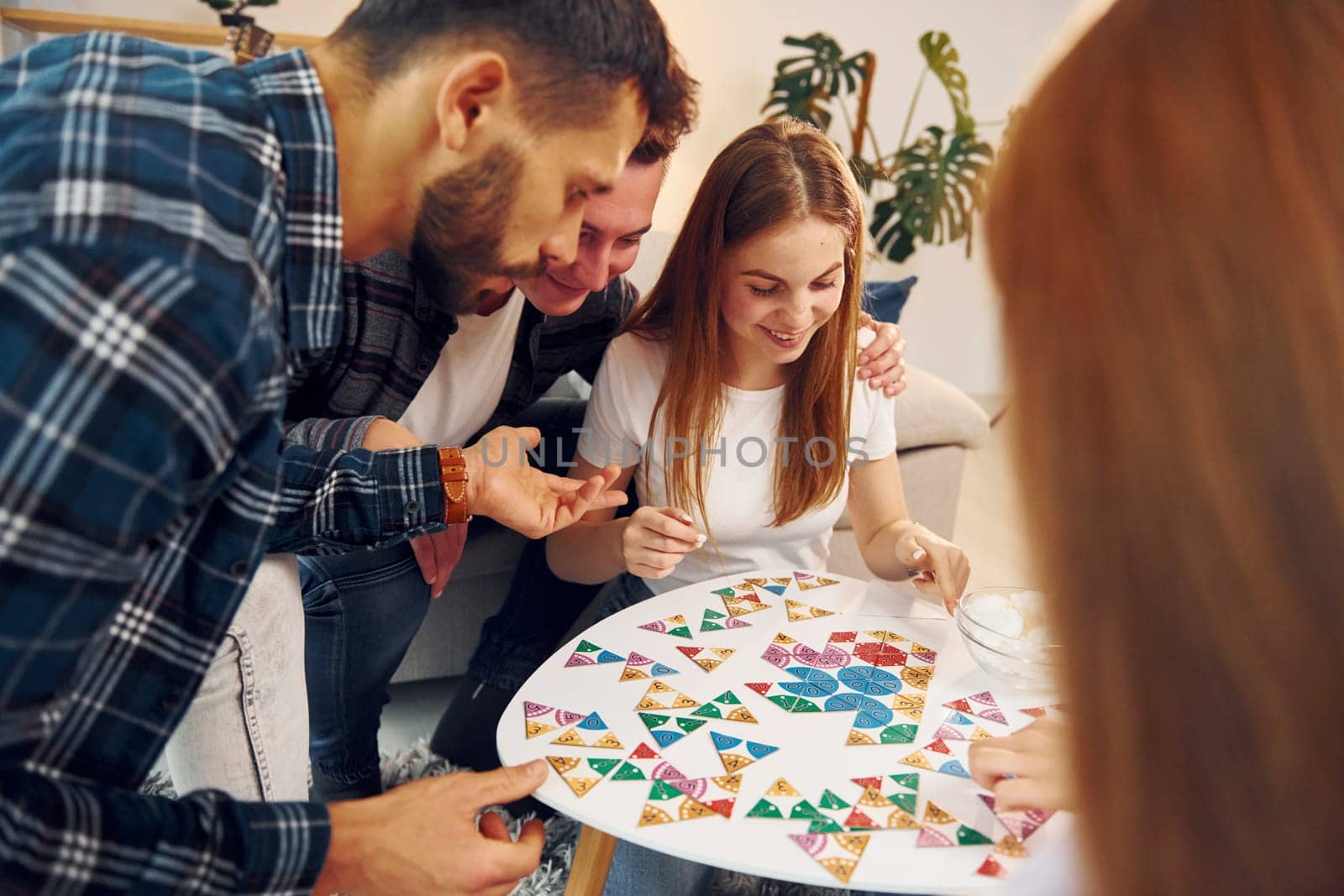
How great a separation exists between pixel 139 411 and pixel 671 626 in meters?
0.80

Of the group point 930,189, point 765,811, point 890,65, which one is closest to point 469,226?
point 765,811

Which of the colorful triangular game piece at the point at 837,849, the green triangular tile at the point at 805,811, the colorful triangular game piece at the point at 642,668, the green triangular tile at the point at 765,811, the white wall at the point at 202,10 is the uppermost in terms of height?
the white wall at the point at 202,10

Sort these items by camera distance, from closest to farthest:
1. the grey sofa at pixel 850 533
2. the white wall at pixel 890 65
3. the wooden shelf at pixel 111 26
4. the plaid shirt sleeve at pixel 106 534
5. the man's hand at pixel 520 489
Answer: the plaid shirt sleeve at pixel 106 534
the man's hand at pixel 520 489
the grey sofa at pixel 850 533
the wooden shelf at pixel 111 26
the white wall at pixel 890 65

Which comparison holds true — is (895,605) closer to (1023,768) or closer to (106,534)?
(1023,768)

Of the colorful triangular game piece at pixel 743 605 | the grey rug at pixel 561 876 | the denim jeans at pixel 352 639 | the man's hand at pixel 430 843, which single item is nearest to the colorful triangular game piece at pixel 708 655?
the colorful triangular game piece at pixel 743 605

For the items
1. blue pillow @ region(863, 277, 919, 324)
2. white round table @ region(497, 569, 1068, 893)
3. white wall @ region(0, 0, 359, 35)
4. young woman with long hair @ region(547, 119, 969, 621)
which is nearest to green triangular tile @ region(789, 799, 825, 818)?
white round table @ region(497, 569, 1068, 893)

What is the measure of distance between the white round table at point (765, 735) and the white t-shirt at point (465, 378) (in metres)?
0.52

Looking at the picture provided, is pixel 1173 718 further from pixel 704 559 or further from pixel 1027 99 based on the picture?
pixel 704 559

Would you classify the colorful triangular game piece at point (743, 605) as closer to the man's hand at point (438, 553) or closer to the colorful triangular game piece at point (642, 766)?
the colorful triangular game piece at point (642, 766)

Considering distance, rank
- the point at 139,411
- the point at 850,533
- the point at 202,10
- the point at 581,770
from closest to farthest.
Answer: the point at 139,411 < the point at 581,770 < the point at 850,533 < the point at 202,10

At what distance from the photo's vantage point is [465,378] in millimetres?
1730

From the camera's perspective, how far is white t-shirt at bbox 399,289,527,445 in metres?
1.70

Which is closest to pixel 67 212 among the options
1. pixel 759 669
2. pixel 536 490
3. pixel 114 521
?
pixel 114 521

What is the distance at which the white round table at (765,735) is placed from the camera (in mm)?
958
